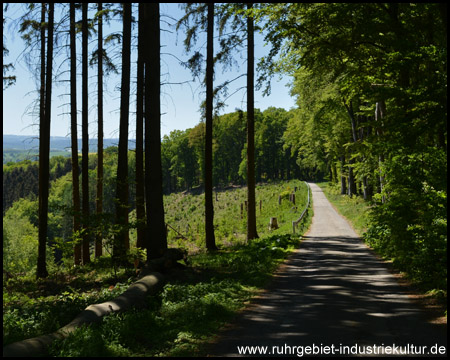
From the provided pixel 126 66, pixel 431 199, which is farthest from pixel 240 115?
pixel 431 199

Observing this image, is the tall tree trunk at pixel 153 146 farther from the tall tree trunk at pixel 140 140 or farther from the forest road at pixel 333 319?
the tall tree trunk at pixel 140 140

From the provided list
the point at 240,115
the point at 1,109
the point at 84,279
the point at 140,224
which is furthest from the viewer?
the point at 240,115

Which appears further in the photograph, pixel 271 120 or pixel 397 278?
pixel 271 120

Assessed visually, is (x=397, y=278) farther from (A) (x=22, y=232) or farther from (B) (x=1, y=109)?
(A) (x=22, y=232)

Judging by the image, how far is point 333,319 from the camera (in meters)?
6.20

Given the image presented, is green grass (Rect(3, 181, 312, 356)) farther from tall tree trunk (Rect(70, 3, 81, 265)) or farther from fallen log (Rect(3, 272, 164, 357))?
tall tree trunk (Rect(70, 3, 81, 265))

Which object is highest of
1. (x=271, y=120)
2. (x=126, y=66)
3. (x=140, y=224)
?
(x=271, y=120)

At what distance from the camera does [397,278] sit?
9.22m

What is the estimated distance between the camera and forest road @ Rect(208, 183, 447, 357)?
505 cm

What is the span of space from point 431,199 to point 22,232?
7205cm

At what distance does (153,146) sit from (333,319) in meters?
6.06

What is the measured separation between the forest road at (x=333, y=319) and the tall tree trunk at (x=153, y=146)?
3166mm

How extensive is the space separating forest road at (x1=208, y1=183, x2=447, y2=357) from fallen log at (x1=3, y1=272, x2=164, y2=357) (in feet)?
6.41

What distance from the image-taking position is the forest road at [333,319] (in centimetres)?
505
